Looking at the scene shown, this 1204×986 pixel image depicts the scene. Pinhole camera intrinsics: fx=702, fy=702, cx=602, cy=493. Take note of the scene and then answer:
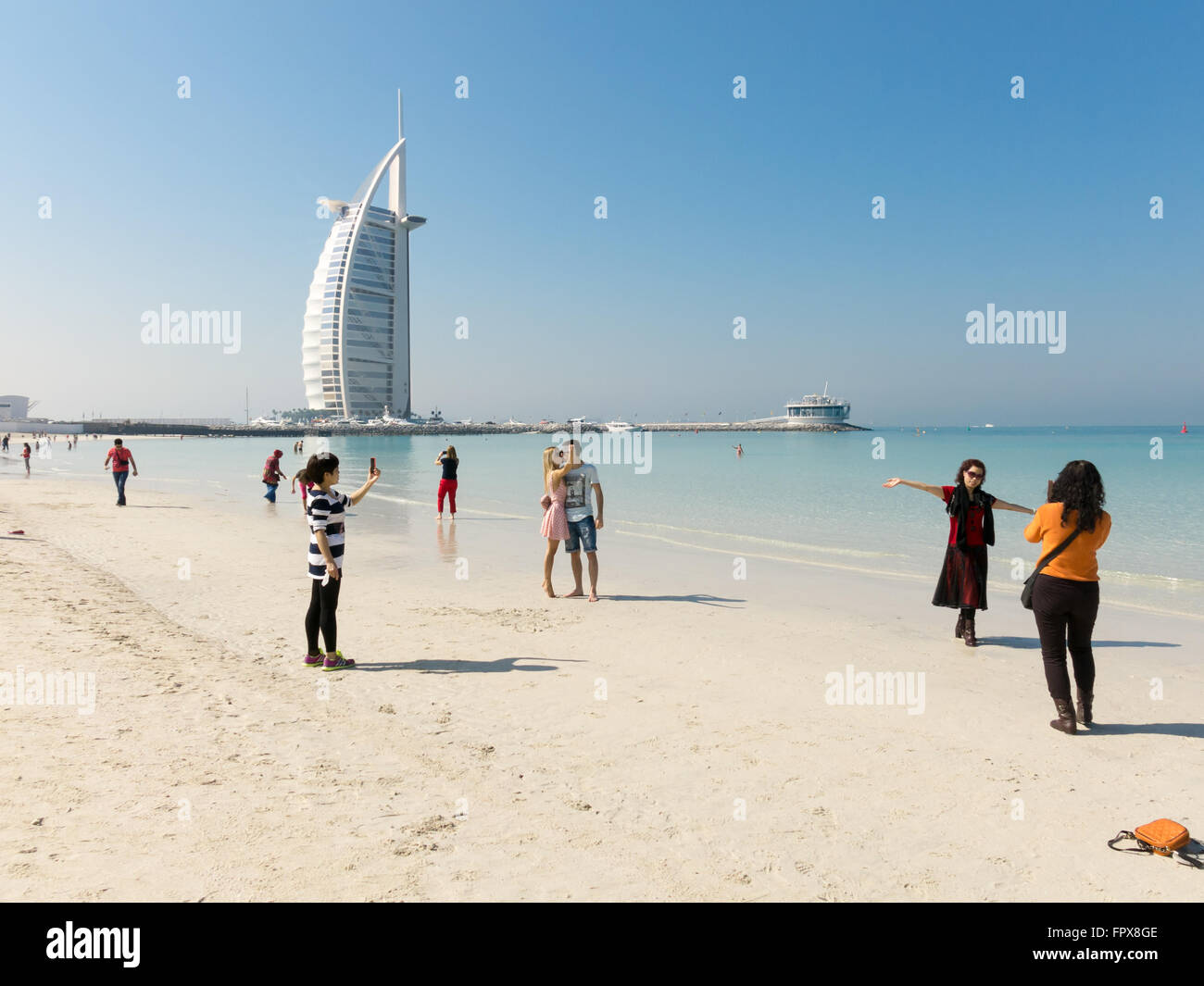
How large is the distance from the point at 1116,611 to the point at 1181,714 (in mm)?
4807

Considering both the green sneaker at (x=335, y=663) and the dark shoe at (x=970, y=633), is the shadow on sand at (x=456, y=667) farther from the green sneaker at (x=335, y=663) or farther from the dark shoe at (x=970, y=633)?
the dark shoe at (x=970, y=633)

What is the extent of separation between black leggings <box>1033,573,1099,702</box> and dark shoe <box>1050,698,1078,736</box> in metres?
0.04

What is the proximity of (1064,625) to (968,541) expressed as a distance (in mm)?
2284

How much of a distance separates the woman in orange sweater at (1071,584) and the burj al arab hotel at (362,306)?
158546 millimetres

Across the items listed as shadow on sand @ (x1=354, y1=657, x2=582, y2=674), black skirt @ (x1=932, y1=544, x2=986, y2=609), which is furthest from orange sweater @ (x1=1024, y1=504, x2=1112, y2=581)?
shadow on sand @ (x1=354, y1=657, x2=582, y2=674)

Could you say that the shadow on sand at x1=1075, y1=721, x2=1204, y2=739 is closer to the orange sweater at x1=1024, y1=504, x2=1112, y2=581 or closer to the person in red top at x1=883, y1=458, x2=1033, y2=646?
the orange sweater at x1=1024, y1=504, x2=1112, y2=581

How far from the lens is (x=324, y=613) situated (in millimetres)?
6176

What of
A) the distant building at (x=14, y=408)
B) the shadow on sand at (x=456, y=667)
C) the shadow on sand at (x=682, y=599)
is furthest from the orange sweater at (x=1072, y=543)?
the distant building at (x=14, y=408)

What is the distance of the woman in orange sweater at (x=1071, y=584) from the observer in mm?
4801

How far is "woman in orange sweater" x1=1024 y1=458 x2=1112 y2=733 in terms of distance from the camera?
15.8 feet

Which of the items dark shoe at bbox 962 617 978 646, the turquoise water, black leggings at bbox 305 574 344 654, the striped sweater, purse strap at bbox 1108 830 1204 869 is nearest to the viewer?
purse strap at bbox 1108 830 1204 869
